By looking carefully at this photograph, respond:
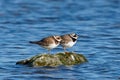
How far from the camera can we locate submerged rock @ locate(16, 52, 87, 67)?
64.1ft

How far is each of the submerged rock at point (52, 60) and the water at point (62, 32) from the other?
0.24m

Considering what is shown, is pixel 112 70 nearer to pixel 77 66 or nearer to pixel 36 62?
pixel 77 66

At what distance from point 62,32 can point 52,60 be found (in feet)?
27.7

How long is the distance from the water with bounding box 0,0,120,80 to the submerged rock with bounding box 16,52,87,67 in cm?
24

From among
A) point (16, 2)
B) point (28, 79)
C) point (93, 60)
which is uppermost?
point (16, 2)

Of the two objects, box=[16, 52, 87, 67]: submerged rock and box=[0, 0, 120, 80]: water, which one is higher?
box=[0, 0, 120, 80]: water

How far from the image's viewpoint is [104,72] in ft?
62.8

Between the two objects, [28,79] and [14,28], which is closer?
[28,79]

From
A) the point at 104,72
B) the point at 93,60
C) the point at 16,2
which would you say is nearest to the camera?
the point at 104,72

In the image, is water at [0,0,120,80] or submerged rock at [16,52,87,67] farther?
submerged rock at [16,52,87,67]

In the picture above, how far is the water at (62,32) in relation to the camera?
19.0 meters

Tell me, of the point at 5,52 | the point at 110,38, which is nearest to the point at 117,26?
the point at 110,38

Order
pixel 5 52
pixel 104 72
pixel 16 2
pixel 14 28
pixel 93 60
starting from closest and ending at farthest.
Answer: pixel 104 72, pixel 93 60, pixel 5 52, pixel 14 28, pixel 16 2

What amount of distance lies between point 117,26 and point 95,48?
6118 mm
